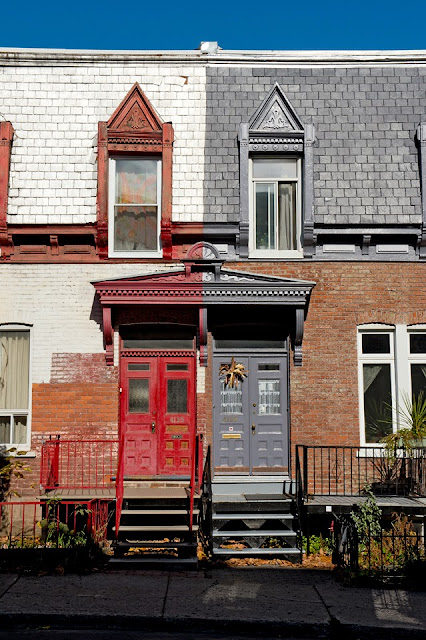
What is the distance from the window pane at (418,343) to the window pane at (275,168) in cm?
388

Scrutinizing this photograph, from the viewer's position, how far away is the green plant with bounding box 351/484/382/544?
11.4 meters

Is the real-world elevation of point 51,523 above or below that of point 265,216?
below

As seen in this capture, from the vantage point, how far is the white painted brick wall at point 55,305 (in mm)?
13734

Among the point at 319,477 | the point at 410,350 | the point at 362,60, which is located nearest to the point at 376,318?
the point at 410,350

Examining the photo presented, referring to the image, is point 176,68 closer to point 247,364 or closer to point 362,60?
point 362,60

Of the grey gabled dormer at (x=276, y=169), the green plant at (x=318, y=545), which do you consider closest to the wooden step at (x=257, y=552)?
the green plant at (x=318, y=545)

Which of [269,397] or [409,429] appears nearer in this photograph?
[409,429]

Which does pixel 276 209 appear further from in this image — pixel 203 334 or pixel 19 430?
pixel 19 430

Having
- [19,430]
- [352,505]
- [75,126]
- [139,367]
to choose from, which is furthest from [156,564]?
Result: [75,126]

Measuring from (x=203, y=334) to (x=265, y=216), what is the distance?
2.73m

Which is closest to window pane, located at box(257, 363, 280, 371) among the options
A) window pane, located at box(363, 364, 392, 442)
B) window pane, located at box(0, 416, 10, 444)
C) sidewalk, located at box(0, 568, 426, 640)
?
window pane, located at box(363, 364, 392, 442)

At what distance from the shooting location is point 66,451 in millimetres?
13453

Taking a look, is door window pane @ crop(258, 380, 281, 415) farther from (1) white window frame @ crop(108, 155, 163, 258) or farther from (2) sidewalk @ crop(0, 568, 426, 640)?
(2) sidewalk @ crop(0, 568, 426, 640)

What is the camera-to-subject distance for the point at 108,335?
1341 cm
